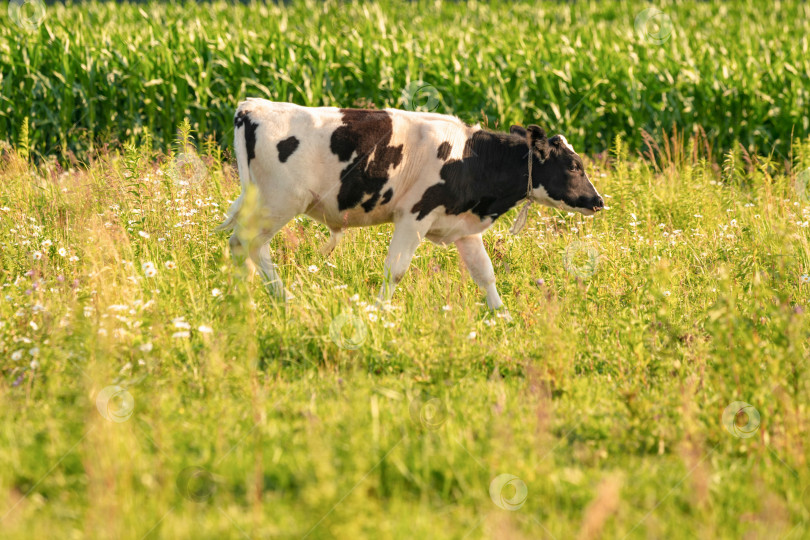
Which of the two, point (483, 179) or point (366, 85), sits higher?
point (483, 179)

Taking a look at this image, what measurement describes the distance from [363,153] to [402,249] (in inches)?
29.5

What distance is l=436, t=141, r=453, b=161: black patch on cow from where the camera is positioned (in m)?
6.41

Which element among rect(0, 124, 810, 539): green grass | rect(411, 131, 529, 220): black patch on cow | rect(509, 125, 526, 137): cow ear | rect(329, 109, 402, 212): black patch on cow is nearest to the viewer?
rect(0, 124, 810, 539): green grass

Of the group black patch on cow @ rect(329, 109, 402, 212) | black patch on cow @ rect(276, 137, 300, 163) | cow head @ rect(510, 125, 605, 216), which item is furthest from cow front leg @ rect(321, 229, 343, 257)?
cow head @ rect(510, 125, 605, 216)

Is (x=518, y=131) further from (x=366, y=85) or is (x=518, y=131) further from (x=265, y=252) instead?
(x=366, y=85)

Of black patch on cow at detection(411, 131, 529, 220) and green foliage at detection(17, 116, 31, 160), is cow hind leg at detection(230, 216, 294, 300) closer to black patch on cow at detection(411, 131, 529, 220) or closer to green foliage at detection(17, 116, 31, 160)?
black patch on cow at detection(411, 131, 529, 220)

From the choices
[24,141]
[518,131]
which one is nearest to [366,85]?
[24,141]

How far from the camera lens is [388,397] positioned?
15.0ft

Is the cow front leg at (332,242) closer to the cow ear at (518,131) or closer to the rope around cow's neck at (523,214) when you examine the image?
the rope around cow's neck at (523,214)

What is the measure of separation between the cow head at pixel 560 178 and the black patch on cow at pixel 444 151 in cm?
Answer: 67

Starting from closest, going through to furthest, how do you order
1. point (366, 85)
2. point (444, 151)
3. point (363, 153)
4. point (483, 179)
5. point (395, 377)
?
point (395, 377) < point (363, 153) < point (444, 151) < point (483, 179) < point (366, 85)

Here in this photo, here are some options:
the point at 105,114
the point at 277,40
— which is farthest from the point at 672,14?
the point at 105,114

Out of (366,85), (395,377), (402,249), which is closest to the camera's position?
(395,377)

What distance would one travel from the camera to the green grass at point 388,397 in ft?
11.1
